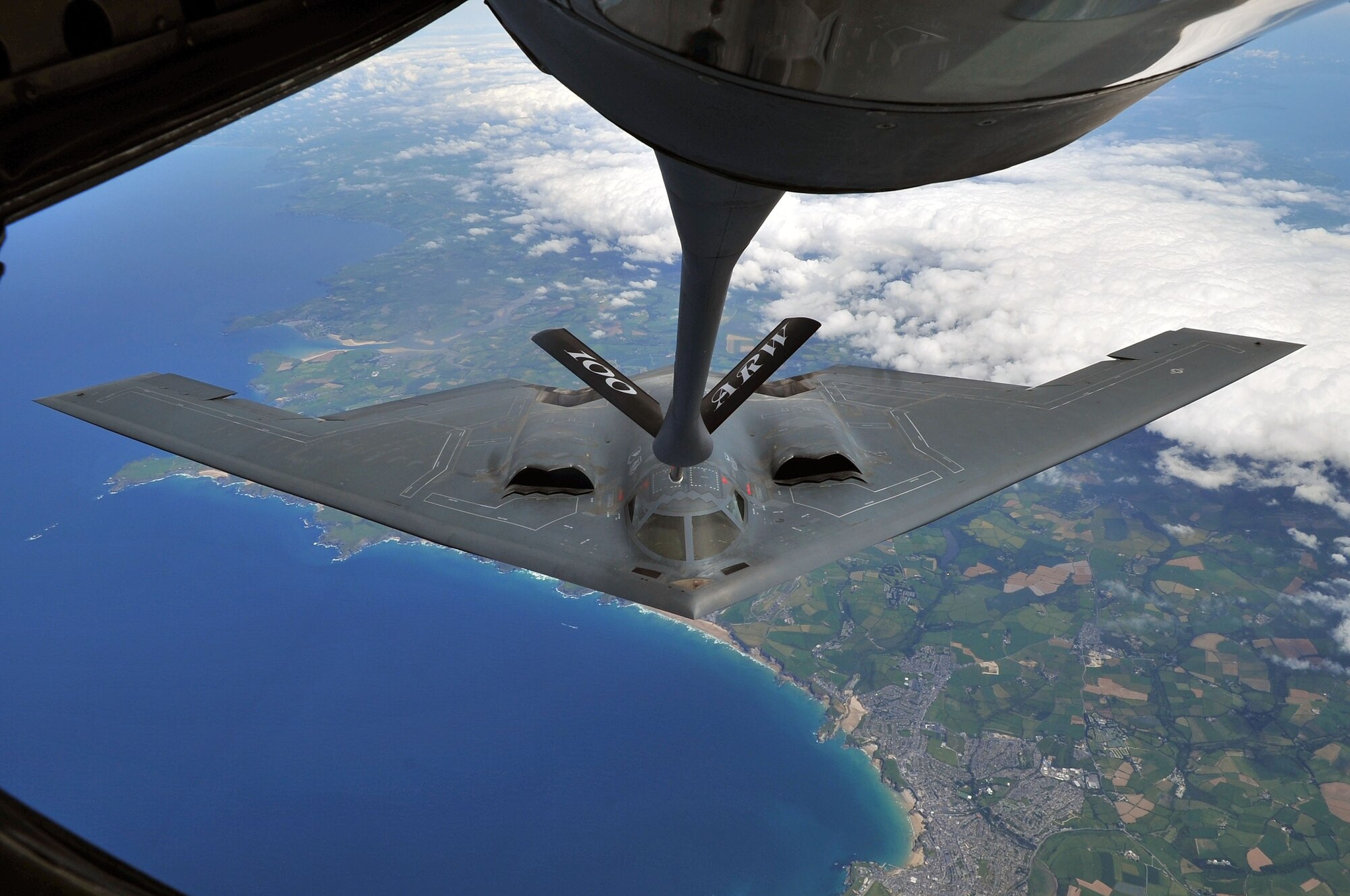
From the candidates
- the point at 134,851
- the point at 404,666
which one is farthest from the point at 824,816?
the point at 134,851

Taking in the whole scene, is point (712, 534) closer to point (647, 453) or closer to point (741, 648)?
point (647, 453)

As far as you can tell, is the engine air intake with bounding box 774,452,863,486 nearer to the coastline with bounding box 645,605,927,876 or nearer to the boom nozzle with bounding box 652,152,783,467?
the boom nozzle with bounding box 652,152,783,467

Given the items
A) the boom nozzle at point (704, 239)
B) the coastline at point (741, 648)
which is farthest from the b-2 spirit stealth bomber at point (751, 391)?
the coastline at point (741, 648)

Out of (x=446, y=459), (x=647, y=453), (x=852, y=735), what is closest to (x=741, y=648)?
(x=852, y=735)

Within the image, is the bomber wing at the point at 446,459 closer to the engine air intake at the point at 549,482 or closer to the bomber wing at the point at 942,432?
the engine air intake at the point at 549,482

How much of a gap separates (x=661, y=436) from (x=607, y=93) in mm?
9540

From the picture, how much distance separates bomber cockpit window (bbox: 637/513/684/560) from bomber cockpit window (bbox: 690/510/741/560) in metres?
0.25

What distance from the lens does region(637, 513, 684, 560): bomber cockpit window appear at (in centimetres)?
1198

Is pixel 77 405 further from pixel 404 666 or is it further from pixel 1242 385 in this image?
pixel 1242 385

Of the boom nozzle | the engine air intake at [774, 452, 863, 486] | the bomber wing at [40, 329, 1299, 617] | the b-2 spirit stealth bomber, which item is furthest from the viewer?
the engine air intake at [774, 452, 863, 486]

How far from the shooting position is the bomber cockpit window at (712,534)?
12.0m

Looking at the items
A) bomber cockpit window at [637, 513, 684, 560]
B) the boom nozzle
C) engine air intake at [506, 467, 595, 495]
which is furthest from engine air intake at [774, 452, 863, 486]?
the boom nozzle

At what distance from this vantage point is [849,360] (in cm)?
6250

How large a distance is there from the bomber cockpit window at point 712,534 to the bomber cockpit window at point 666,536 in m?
0.25
